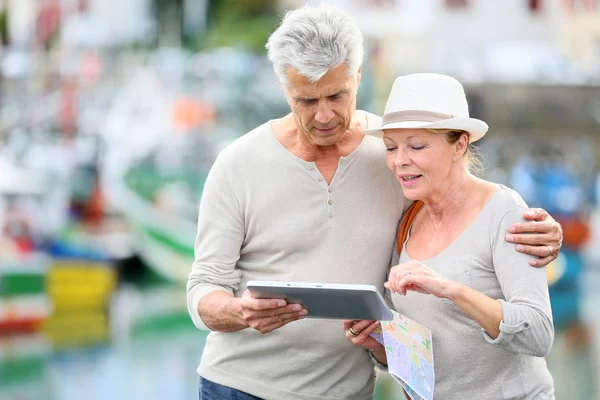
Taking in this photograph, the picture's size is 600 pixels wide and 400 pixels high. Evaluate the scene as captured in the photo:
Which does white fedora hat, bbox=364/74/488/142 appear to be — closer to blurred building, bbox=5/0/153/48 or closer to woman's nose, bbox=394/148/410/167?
woman's nose, bbox=394/148/410/167

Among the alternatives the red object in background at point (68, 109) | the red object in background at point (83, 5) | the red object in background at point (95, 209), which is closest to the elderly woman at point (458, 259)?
the red object in background at point (95, 209)

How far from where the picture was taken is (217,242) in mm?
2641

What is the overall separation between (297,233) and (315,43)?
1.62ft

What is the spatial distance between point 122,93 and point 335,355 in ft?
67.1

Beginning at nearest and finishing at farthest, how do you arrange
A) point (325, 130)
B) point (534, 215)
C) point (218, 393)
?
point (534, 215) → point (325, 130) → point (218, 393)

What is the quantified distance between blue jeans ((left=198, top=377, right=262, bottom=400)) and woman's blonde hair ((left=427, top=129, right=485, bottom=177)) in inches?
32.0

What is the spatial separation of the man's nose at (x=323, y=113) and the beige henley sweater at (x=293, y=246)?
171mm

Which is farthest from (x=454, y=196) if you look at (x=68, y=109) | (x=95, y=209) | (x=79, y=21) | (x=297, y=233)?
(x=79, y=21)

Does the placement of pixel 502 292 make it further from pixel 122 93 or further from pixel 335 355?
pixel 122 93

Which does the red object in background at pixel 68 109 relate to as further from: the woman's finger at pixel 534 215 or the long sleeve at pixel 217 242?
the woman's finger at pixel 534 215

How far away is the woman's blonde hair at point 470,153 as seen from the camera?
2428mm

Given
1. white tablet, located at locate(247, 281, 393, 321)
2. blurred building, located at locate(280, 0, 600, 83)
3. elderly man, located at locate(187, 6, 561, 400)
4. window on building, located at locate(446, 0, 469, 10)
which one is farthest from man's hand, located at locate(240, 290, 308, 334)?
window on building, located at locate(446, 0, 469, 10)

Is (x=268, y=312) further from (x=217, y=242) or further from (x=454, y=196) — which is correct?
(x=454, y=196)

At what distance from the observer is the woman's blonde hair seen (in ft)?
7.97
